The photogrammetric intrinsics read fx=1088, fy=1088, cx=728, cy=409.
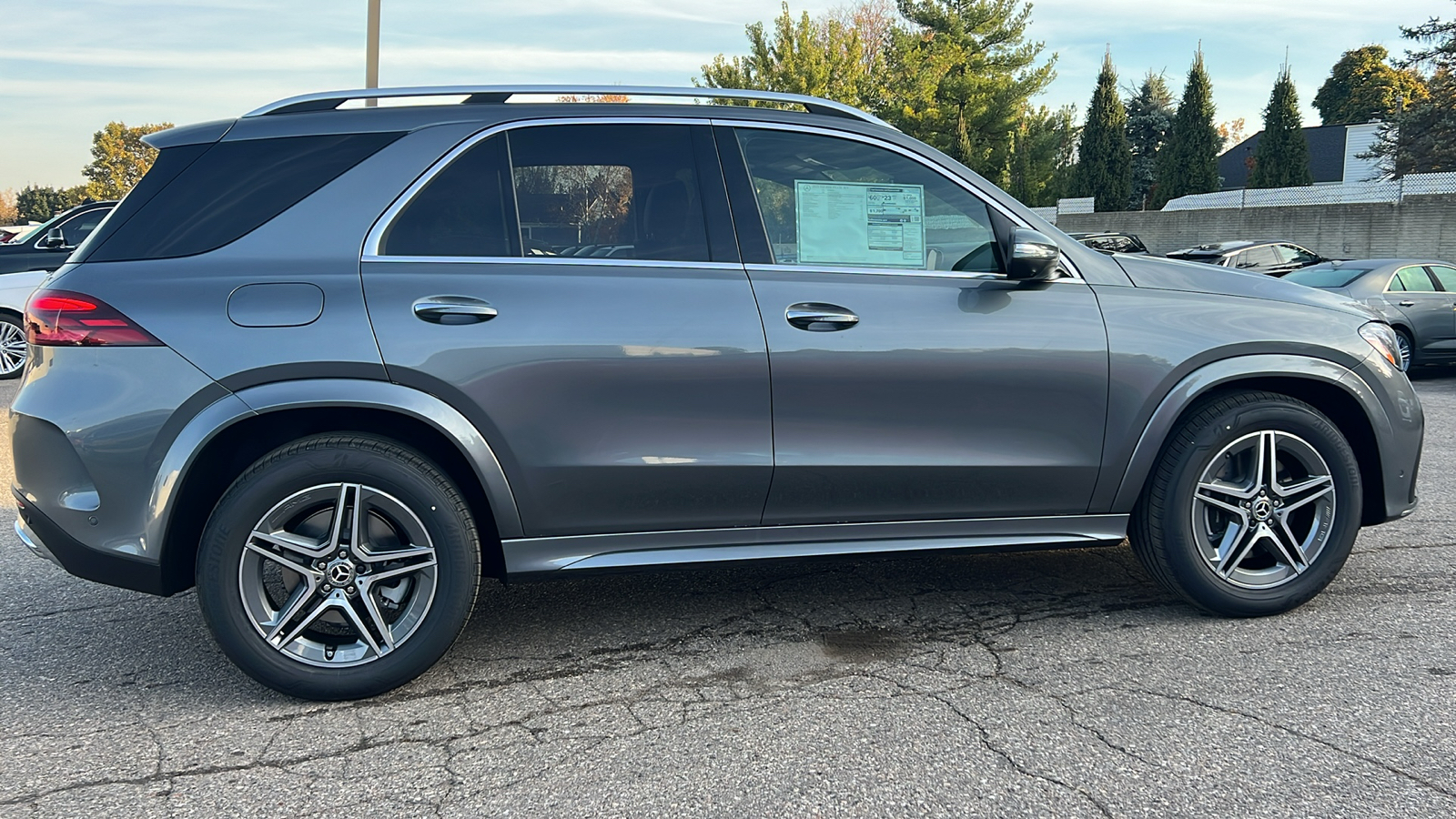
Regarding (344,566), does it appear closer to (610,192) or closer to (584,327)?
(584,327)

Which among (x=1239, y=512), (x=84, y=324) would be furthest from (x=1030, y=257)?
(x=84, y=324)

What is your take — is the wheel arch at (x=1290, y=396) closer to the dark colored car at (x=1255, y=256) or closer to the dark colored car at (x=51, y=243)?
the dark colored car at (x=51, y=243)

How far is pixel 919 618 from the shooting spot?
3.99m

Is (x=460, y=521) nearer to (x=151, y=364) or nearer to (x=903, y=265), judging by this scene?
(x=151, y=364)

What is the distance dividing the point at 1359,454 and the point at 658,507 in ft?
8.85

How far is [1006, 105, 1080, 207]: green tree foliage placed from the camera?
1666 inches

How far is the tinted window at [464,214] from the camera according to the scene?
3340mm

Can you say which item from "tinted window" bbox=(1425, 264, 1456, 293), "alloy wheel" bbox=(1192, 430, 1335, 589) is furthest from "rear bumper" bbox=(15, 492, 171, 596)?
"tinted window" bbox=(1425, 264, 1456, 293)

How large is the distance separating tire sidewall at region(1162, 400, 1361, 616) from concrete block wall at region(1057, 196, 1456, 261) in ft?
75.4

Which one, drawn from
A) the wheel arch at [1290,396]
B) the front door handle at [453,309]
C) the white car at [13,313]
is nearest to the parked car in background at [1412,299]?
the wheel arch at [1290,396]

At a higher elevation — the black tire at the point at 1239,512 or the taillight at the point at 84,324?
the taillight at the point at 84,324

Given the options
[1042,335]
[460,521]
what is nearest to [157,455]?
[460,521]

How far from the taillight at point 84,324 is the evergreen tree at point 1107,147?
40.4m

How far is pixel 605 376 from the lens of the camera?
3.30 meters
